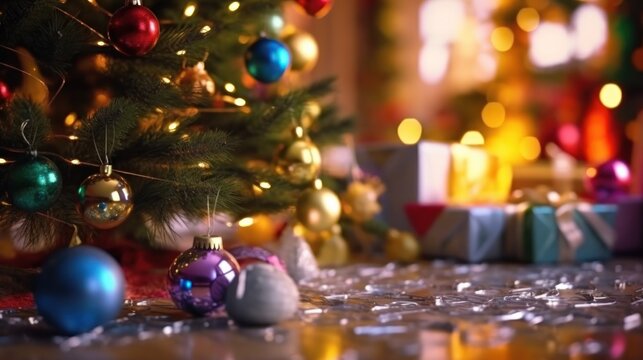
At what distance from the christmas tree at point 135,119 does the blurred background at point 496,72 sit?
77cm

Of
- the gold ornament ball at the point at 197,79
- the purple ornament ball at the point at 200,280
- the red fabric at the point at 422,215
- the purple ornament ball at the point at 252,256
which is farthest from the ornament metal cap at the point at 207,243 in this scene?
the red fabric at the point at 422,215

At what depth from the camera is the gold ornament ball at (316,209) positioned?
127 centimetres

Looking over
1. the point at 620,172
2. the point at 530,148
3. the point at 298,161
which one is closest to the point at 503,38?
the point at 530,148

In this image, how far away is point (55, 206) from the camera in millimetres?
1015

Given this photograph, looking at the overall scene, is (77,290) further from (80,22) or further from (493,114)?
(493,114)

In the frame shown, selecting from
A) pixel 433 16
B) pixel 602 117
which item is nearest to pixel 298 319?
pixel 602 117

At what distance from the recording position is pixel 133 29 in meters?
0.96

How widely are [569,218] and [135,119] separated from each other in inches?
39.6

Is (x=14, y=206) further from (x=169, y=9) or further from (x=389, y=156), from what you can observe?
(x=389, y=156)

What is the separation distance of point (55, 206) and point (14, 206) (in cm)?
8

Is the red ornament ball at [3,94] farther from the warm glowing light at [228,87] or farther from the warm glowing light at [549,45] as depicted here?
the warm glowing light at [549,45]

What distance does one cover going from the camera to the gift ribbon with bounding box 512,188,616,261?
1.54 meters

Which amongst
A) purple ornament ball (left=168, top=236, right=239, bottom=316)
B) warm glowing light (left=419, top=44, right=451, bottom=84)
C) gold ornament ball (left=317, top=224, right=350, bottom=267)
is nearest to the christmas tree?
purple ornament ball (left=168, top=236, right=239, bottom=316)

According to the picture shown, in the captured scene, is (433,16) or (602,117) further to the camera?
(433,16)
